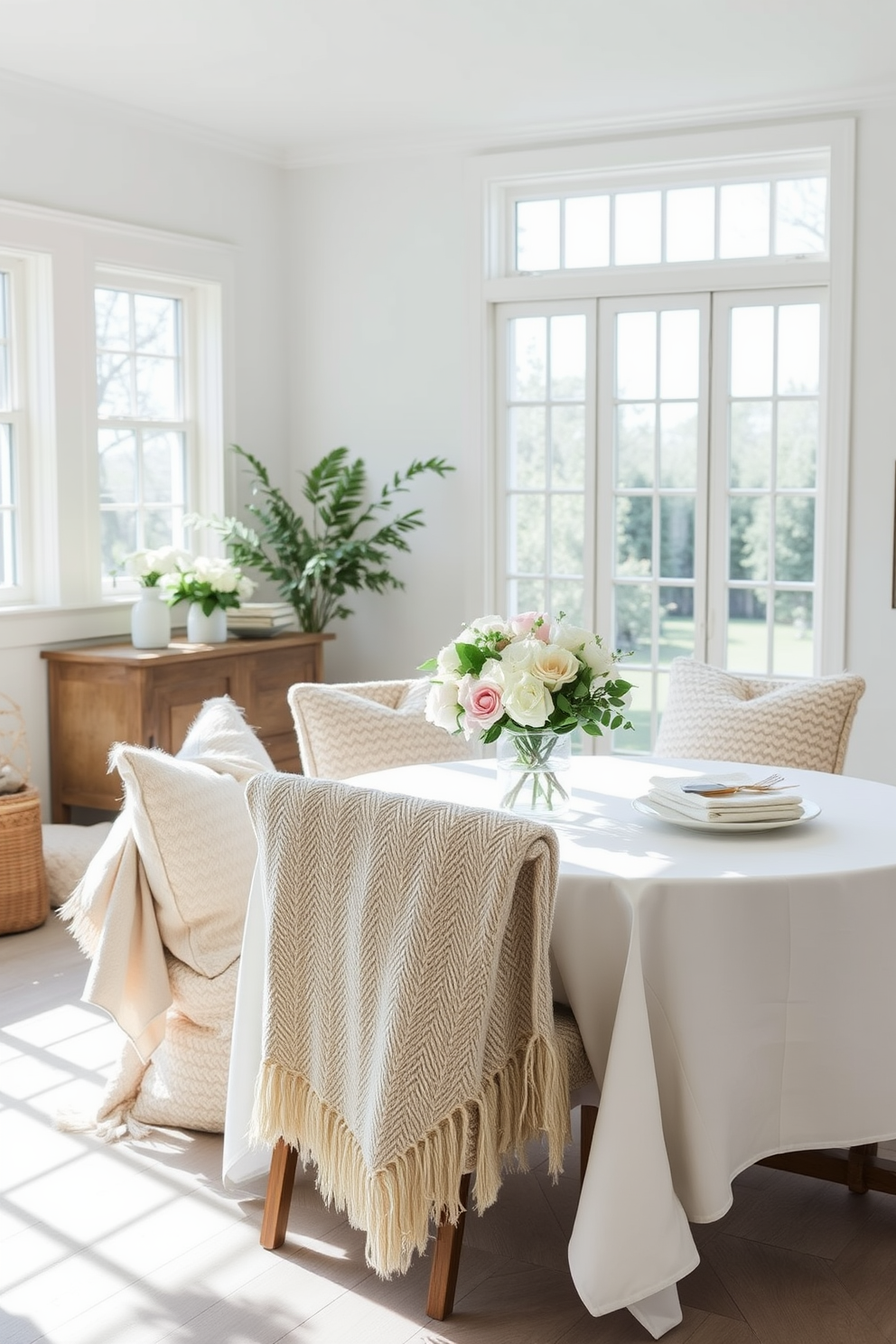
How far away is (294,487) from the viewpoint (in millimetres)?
6375

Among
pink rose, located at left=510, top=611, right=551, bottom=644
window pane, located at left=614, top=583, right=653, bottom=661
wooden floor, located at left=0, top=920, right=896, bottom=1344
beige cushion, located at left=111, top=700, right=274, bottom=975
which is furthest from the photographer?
window pane, located at left=614, top=583, right=653, bottom=661

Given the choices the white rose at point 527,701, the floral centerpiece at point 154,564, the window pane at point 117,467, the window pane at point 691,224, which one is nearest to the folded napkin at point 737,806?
the white rose at point 527,701

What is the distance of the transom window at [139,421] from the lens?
18.2 ft

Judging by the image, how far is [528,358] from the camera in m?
5.84

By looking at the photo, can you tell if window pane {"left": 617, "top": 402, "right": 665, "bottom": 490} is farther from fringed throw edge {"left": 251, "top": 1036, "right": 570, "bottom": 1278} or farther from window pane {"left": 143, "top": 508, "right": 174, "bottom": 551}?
fringed throw edge {"left": 251, "top": 1036, "right": 570, "bottom": 1278}

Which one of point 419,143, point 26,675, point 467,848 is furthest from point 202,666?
point 467,848

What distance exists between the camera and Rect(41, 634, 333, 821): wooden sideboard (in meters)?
4.95

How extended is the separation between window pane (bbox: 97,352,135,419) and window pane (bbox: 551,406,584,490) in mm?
1759

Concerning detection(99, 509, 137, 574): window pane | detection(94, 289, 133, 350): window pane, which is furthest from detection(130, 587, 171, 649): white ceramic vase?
detection(94, 289, 133, 350): window pane

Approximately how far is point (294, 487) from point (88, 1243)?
4296 mm

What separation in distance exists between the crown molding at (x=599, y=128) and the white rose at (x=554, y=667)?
3498 millimetres

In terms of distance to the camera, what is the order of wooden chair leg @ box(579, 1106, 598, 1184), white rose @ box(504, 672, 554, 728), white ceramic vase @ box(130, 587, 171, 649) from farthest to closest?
white ceramic vase @ box(130, 587, 171, 649), white rose @ box(504, 672, 554, 728), wooden chair leg @ box(579, 1106, 598, 1184)

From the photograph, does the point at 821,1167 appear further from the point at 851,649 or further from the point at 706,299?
the point at 706,299

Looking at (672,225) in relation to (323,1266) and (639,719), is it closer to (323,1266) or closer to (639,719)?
(639,719)
